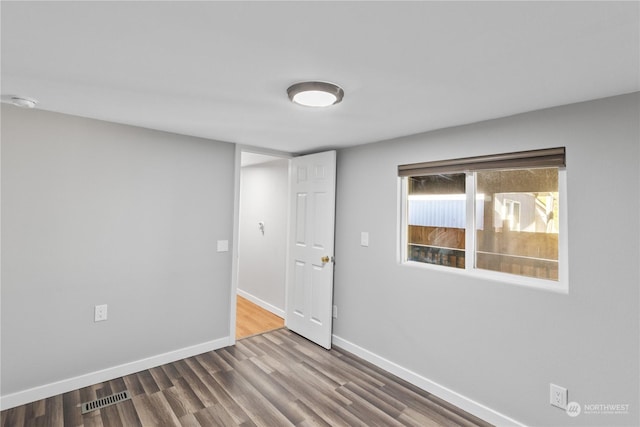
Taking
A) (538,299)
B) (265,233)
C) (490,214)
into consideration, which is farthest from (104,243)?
(538,299)

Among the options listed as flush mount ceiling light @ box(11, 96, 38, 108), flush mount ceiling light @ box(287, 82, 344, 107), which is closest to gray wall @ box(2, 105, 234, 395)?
flush mount ceiling light @ box(11, 96, 38, 108)

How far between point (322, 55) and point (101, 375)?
2898 millimetres

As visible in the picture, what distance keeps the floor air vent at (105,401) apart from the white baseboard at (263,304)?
2.03m

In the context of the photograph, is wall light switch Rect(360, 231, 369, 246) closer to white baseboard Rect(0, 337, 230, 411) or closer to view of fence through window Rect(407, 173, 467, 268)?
view of fence through window Rect(407, 173, 467, 268)

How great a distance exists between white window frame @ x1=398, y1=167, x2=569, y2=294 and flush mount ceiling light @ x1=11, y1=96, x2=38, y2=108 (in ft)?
9.03

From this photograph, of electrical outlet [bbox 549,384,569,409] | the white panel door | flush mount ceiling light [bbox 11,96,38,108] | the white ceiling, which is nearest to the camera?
the white ceiling

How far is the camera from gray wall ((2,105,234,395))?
7.16 feet

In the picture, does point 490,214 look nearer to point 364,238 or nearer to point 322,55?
point 364,238

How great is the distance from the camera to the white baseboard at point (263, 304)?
4195 millimetres

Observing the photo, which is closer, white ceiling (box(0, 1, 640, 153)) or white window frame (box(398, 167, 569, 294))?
white ceiling (box(0, 1, 640, 153))

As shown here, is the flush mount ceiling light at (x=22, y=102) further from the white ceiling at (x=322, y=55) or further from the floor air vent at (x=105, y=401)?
the floor air vent at (x=105, y=401)

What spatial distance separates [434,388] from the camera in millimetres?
2482

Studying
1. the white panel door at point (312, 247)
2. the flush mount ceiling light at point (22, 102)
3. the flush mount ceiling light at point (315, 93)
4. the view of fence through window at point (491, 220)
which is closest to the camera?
Result: the flush mount ceiling light at point (315, 93)

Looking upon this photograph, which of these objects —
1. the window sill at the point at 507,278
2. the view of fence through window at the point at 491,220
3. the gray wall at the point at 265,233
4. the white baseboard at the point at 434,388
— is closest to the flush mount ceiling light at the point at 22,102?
the gray wall at the point at 265,233
